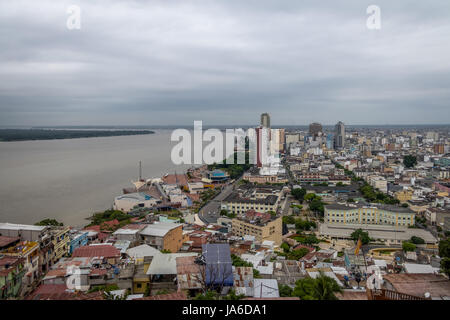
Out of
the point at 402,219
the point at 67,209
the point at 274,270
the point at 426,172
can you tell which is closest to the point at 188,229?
the point at 274,270

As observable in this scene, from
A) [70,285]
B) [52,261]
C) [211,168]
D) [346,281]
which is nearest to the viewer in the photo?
[70,285]

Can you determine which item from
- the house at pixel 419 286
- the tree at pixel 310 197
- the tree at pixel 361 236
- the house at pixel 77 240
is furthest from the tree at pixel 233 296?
the tree at pixel 310 197

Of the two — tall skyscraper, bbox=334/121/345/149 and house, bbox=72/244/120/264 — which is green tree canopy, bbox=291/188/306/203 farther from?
tall skyscraper, bbox=334/121/345/149

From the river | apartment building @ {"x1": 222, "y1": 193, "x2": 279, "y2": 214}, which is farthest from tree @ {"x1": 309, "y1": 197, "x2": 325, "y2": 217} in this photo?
the river

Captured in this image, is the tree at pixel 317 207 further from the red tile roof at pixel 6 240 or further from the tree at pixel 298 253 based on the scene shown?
the red tile roof at pixel 6 240

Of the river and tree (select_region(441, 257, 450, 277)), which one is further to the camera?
the river

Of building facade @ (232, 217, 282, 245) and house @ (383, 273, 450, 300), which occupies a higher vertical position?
house @ (383, 273, 450, 300)

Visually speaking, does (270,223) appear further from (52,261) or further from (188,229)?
(52,261)
